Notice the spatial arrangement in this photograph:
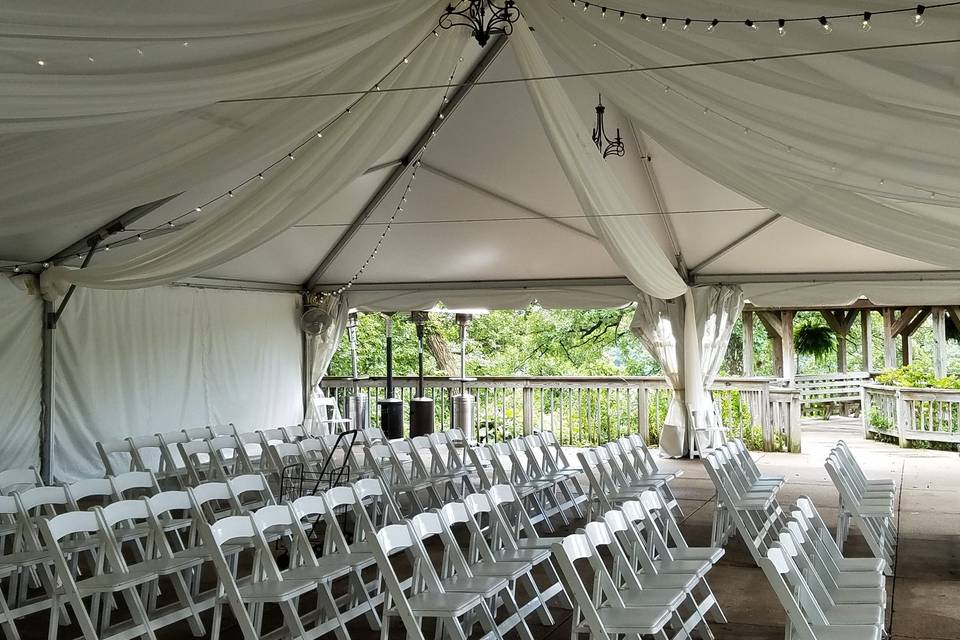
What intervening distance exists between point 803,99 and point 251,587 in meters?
3.39

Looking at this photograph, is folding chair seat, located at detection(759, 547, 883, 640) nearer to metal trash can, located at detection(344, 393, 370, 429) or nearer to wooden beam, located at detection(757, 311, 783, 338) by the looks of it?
metal trash can, located at detection(344, 393, 370, 429)

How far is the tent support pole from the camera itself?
25.8 feet

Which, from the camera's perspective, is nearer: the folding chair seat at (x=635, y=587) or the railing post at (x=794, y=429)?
the folding chair seat at (x=635, y=587)

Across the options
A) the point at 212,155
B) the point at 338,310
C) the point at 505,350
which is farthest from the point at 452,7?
the point at 505,350

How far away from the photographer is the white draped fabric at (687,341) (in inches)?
467

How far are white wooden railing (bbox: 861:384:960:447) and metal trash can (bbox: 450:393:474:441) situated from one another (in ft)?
19.4

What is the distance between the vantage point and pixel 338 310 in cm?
1362

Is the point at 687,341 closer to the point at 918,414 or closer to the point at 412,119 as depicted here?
the point at 918,414

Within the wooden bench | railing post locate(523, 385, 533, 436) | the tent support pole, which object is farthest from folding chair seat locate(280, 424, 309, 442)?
the wooden bench

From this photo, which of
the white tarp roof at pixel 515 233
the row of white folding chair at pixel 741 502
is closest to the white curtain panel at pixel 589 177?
the white tarp roof at pixel 515 233

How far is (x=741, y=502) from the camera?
22.1 feet

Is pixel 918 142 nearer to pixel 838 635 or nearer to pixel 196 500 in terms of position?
pixel 838 635

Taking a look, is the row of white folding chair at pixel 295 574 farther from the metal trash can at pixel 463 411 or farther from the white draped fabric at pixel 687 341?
the metal trash can at pixel 463 411

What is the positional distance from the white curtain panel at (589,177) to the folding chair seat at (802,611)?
2901 mm
